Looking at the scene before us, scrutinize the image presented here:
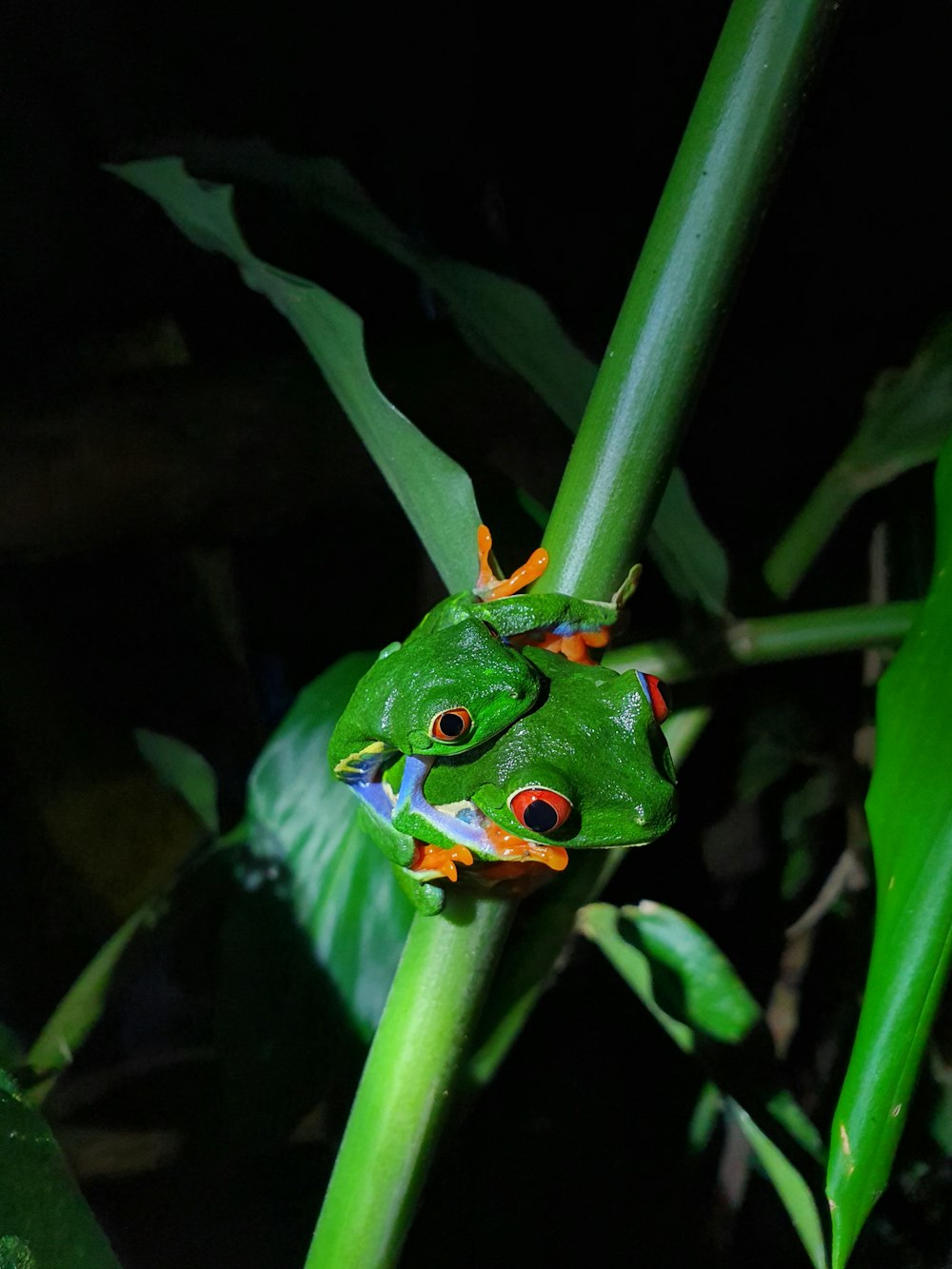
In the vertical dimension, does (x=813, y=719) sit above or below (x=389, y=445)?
below

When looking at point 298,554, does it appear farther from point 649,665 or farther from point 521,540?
point 649,665

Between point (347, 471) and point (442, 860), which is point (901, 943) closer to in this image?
point (442, 860)

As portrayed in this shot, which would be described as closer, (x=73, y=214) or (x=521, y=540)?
(x=521, y=540)

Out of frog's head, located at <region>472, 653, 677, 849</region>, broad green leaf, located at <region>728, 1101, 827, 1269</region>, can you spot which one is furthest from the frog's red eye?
broad green leaf, located at <region>728, 1101, 827, 1269</region>

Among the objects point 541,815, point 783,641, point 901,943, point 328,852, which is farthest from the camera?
point 328,852

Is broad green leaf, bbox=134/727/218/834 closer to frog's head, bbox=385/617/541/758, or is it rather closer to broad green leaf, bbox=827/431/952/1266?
frog's head, bbox=385/617/541/758

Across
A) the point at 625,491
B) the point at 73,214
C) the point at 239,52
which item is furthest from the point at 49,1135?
the point at 239,52

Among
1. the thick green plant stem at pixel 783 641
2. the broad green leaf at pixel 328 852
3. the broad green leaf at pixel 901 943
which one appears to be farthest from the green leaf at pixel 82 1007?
the broad green leaf at pixel 901 943

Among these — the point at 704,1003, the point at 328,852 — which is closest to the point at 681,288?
the point at 704,1003
